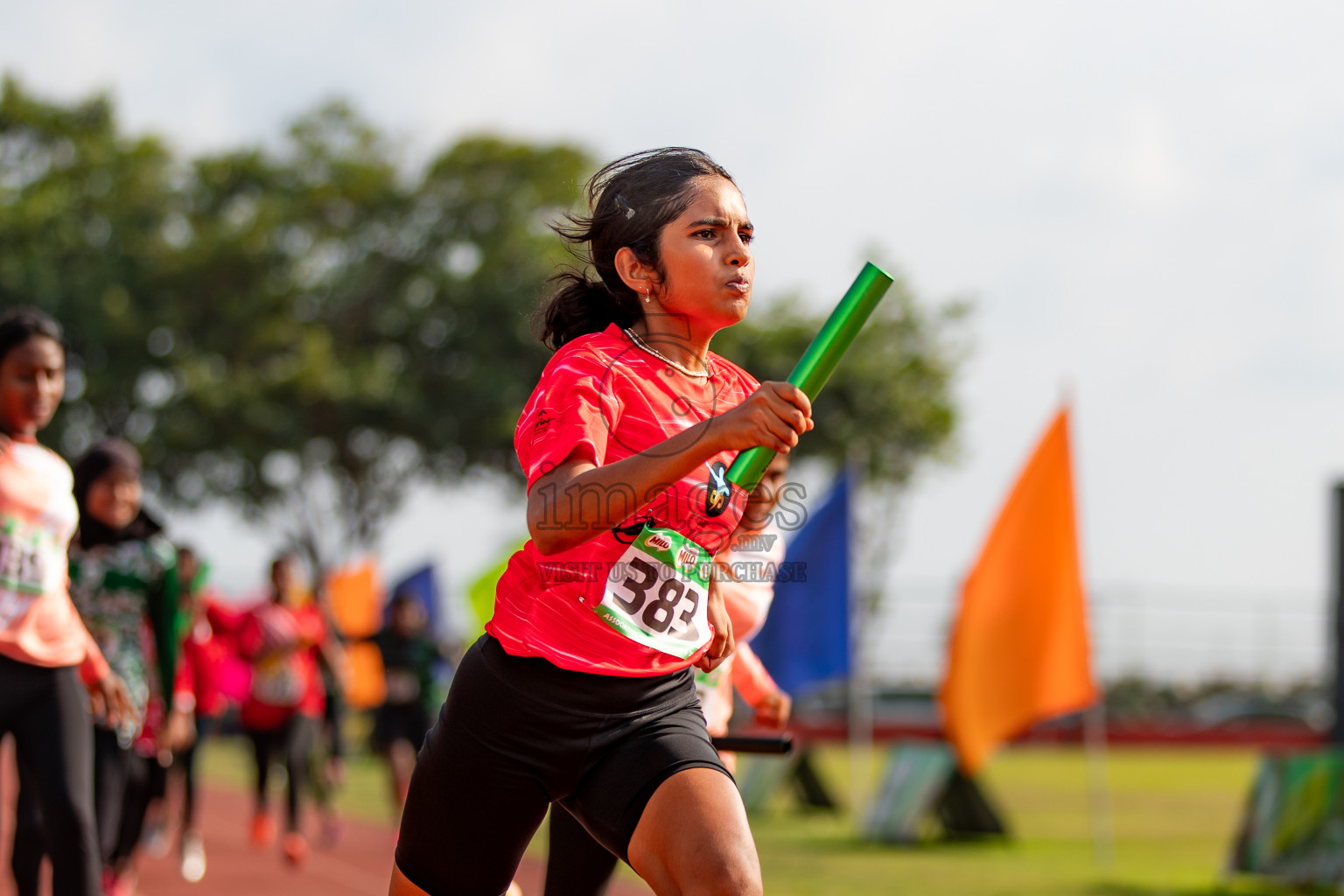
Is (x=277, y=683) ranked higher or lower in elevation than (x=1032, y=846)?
higher

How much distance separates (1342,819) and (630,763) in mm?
6118

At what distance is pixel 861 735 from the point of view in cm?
1313

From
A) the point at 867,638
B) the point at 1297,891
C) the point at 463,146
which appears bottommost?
the point at 867,638

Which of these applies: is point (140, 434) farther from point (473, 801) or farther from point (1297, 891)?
point (473, 801)

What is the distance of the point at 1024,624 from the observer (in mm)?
10234

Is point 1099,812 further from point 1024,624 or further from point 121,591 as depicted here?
point 121,591

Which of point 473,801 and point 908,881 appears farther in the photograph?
point 908,881

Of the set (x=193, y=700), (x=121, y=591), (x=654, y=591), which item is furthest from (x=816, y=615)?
(x=654, y=591)

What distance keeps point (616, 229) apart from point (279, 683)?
760cm

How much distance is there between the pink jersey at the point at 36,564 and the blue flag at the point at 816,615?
709cm

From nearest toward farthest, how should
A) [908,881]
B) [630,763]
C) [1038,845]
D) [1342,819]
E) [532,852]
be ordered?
[630,763] < [1342,819] < [908,881] < [532,852] < [1038,845]

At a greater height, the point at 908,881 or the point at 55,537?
the point at 55,537

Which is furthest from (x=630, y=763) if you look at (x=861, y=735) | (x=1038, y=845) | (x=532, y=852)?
(x=861, y=735)

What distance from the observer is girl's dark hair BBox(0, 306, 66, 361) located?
178 inches
